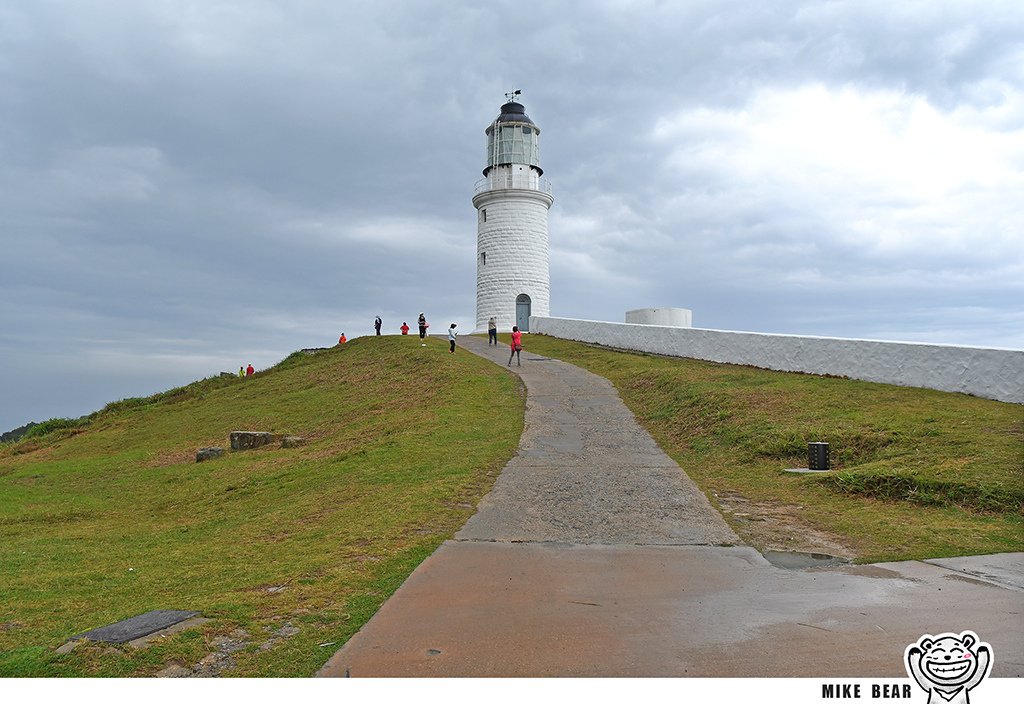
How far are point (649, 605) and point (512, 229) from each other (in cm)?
3802

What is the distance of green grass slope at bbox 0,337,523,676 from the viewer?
199 inches

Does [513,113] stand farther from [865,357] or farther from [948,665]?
[948,665]

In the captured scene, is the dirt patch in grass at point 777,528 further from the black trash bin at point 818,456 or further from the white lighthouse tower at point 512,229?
the white lighthouse tower at point 512,229

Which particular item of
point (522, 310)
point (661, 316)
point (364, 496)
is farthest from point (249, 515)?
point (522, 310)

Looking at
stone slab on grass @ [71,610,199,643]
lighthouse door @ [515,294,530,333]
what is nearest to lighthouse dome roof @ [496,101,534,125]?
lighthouse door @ [515,294,530,333]

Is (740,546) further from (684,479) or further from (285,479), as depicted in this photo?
(285,479)

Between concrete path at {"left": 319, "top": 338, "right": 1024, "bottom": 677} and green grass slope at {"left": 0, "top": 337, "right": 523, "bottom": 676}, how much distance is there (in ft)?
1.73

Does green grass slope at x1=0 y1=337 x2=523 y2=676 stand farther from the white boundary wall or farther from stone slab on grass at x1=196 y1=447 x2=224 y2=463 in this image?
the white boundary wall

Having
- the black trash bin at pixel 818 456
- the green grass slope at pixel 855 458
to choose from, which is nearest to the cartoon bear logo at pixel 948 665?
the green grass slope at pixel 855 458

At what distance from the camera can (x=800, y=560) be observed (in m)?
7.16

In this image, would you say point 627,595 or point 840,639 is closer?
point 840,639

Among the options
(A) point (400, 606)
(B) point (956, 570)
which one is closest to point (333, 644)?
(A) point (400, 606)

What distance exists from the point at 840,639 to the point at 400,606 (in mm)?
3098
